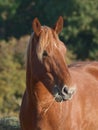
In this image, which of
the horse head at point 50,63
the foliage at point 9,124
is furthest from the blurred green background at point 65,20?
the horse head at point 50,63

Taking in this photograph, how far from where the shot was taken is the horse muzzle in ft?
20.6

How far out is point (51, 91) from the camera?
257 inches

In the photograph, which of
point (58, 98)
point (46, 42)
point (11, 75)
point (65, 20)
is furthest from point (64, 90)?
point (65, 20)

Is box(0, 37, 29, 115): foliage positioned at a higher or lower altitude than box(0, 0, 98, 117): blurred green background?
lower

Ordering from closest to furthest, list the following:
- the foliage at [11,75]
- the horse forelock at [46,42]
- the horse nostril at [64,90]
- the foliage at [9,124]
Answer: the horse nostril at [64,90] < the horse forelock at [46,42] < the foliage at [9,124] < the foliage at [11,75]

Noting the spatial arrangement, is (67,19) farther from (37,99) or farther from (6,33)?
Result: (37,99)

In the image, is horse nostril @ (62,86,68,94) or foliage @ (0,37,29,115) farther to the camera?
foliage @ (0,37,29,115)

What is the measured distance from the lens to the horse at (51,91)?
21.2 ft

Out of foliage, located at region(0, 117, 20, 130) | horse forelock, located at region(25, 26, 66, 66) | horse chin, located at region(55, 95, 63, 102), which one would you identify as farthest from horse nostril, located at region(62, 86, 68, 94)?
foliage, located at region(0, 117, 20, 130)

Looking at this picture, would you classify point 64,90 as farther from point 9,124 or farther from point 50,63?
point 9,124

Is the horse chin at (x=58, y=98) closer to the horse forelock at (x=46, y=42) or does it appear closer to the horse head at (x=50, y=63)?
the horse head at (x=50, y=63)

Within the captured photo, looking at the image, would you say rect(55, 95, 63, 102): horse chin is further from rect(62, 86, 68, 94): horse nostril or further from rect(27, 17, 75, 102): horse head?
rect(62, 86, 68, 94): horse nostril

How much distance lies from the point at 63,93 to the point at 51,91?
0.25 meters

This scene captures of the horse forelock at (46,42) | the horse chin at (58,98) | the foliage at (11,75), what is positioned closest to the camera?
the horse chin at (58,98)
